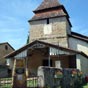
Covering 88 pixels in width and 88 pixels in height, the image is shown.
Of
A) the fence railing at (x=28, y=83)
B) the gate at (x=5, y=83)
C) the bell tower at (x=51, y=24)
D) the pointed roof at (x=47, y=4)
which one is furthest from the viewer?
the pointed roof at (x=47, y=4)

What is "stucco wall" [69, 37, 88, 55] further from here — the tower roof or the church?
the tower roof

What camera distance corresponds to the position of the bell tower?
3183cm

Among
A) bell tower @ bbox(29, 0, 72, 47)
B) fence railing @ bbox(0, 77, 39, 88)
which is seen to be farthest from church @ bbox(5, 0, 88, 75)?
fence railing @ bbox(0, 77, 39, 88)

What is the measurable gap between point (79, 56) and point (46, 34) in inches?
348

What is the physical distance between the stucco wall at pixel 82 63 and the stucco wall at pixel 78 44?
8.58ft

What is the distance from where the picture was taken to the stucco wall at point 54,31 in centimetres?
3158

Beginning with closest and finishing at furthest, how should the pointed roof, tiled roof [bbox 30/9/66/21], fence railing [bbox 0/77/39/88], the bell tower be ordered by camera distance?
1. fence railing [bbox 0/77/39/88]
2. the bell tower
3. tiled roof [bbox 30/9/66/21]
4. the pointed roof

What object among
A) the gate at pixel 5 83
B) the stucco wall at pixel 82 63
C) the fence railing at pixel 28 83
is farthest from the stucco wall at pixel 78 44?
the gate at pixel 5 83

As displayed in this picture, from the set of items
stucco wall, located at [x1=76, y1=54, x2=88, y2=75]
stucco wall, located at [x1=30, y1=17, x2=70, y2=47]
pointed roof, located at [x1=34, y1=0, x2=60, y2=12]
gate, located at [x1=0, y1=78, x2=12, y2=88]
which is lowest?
gate, located at [x1=0, y1=78, x2=12, y2=88]

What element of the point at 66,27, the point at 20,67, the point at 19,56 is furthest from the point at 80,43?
the point at 20,67

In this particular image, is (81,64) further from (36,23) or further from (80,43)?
(36,23)

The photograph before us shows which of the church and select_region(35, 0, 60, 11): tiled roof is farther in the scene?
select_region(35, 0, 60, 11): tiled roof

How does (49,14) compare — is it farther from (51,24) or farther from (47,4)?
(47,4)

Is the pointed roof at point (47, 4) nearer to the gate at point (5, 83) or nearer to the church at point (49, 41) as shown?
the church at point (49, 41)
